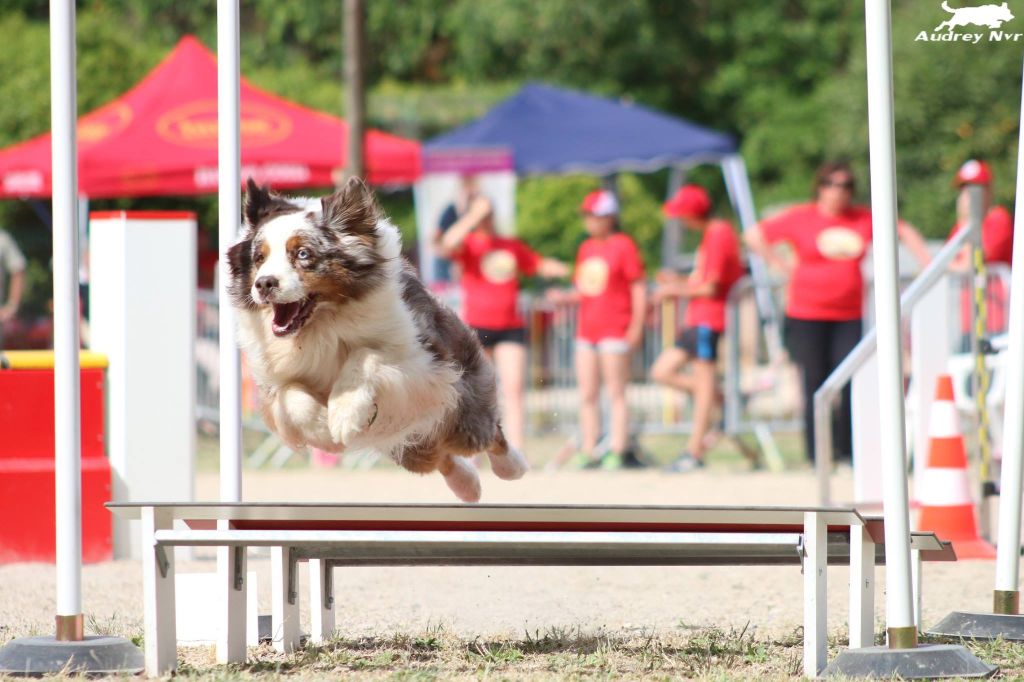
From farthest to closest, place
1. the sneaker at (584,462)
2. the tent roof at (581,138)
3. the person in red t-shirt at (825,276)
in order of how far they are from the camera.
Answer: the tent roof at (581,138) → the sneaker at (584,462) → the person in red t-shirt at (825,276)

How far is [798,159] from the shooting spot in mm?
27734

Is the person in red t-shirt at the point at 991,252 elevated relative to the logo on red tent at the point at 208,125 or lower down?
lower down

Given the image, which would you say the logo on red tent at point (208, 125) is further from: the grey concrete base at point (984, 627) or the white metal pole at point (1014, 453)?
the grey concrete base at point (984, 627)

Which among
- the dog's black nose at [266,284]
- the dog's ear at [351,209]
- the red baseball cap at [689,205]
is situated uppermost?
the red baseball cap at [689,205]

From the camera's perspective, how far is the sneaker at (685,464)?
38.3 ft

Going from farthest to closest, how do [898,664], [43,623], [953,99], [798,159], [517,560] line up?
[798,159], [953,99], [43,623], [517,560], [898,664]

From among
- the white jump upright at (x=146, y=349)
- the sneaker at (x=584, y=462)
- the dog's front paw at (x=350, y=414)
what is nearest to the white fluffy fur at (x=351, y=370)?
the dog's front paw at (x=350, y=414)

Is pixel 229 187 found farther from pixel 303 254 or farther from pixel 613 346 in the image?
pixel 613 346

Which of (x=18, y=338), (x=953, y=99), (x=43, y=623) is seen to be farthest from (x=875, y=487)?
(x=953, y=99)

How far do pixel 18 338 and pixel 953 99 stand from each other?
13.6 meters

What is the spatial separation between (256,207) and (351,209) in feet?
1.02

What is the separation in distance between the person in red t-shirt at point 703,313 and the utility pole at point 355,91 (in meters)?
3.86

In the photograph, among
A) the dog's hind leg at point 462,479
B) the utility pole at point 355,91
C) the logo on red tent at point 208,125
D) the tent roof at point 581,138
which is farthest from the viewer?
the tent roof at point 581,138

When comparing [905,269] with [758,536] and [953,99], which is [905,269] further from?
[953,99]
